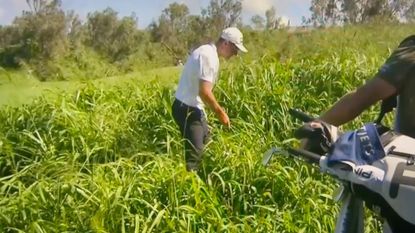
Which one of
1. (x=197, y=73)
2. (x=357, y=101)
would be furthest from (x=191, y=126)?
(x=357, y=101)

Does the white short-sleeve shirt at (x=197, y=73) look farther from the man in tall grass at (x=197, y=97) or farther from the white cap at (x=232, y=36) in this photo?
the white cap at (x=232, y=36)

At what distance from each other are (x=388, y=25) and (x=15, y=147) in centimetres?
828

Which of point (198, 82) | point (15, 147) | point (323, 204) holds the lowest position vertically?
point (323, 204)

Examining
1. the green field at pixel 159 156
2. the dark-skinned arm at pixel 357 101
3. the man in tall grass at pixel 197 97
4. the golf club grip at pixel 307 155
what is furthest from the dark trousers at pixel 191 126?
the golf club grip at pixel 307 155

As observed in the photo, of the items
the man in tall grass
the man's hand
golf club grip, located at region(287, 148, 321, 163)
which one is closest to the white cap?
the man in tall grass

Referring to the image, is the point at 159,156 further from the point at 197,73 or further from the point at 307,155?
the point at 307,155

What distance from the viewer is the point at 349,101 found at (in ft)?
6.63

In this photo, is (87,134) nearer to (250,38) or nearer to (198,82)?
(198,82)

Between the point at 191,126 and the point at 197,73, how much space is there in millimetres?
427

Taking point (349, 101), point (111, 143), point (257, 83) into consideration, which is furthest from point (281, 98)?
point (349, 101)

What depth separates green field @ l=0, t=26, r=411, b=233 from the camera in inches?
141

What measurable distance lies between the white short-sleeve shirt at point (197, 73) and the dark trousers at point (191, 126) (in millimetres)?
59

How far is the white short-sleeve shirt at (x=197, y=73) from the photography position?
5219mm

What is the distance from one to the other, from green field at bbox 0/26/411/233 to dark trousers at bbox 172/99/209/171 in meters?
0.10
